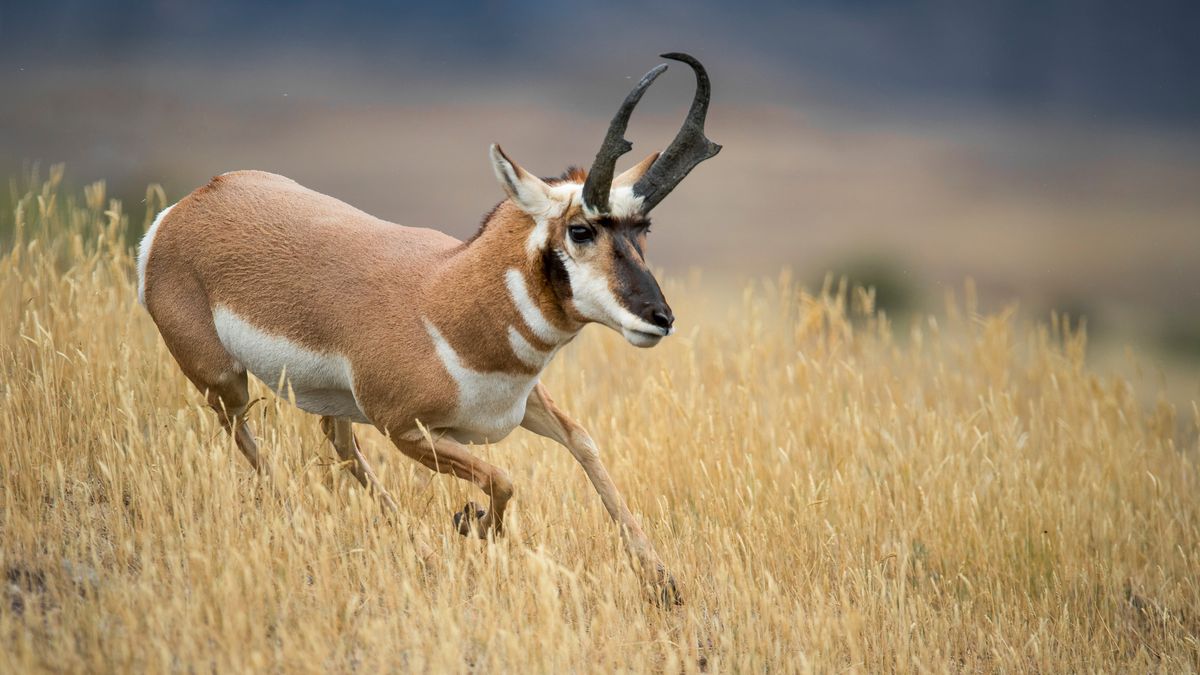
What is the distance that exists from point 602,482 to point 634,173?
1662 millimetres

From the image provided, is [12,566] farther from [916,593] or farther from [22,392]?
[916,593]

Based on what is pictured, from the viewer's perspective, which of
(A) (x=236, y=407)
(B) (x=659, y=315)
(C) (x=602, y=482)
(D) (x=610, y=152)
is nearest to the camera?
(B) (x=659, y=315)

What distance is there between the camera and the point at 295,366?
6.14 m

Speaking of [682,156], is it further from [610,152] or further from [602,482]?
[602,482]

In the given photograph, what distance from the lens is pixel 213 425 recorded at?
6.89 metres

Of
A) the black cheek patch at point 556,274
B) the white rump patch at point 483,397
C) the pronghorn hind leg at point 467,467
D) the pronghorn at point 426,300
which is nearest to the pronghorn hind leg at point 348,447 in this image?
the pronghorn at point 426,300

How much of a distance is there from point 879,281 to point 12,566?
63.3 feet

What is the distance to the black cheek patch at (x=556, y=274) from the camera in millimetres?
5387

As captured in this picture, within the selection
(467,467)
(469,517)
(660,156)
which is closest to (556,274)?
(660,156)

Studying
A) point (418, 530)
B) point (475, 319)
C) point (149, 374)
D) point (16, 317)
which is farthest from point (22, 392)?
point (475, 319)

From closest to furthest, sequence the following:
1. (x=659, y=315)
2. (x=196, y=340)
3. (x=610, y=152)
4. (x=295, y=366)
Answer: (x=659, y=315), (x=610, y=152), (x=295, y=366), (x=196, y=340)

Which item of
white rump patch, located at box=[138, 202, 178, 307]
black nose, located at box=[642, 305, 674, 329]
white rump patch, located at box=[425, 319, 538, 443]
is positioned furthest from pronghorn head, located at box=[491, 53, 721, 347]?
white rump patch, located at box=[138, 202, 178, 307]

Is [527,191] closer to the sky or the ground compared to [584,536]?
closer to the sky

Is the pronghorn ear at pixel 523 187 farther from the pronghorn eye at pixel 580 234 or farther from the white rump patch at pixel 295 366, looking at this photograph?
the white rump patch at pixel 295 366
